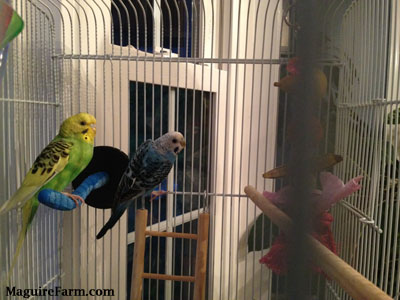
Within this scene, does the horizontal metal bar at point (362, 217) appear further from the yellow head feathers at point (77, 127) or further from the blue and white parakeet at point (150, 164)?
the yellow head feathers at point (77, 127)

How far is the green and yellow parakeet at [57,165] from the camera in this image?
2.28 ft

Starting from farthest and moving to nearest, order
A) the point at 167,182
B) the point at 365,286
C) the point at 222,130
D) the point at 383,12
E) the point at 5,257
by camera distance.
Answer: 1. the point at 222,130
2. the point at 167,182
3. the point at 383,12
4. the point at 5,257
5. the point at 365,286

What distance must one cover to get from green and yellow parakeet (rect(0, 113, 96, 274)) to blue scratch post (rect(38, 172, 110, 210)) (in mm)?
16

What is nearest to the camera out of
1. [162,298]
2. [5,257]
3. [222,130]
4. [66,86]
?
[5,257]

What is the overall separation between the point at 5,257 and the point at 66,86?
1.47 feet

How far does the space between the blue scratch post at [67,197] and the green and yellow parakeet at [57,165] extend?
0.02m

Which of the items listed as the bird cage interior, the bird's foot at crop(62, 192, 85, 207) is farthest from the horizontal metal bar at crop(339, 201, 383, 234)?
the bird's foot at crop(62, 192, 85, 207)

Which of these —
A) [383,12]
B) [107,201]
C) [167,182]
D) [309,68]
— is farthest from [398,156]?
[309,68]

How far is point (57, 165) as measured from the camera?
2.37 feet

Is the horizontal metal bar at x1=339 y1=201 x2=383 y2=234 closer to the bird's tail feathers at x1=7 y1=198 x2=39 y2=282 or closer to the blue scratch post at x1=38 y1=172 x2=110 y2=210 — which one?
the blue scratch post at x1=38 y1=172 x2=110 y2=210

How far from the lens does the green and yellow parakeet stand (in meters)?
0.69

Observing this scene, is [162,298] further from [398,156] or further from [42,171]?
[398,156]

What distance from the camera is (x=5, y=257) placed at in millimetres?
684

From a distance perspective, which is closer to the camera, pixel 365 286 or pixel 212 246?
pixel 365 286
